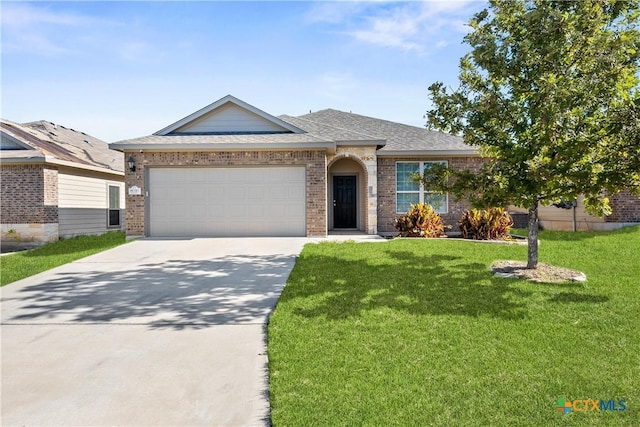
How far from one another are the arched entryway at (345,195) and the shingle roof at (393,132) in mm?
1506

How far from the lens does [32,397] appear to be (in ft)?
11.3

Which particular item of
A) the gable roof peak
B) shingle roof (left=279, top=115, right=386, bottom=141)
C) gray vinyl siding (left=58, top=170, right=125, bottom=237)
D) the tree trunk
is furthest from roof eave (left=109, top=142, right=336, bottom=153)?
the tree trunk

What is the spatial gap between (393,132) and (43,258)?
13642 mm

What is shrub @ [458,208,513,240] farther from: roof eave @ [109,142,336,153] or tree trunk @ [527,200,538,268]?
roof eave @ [109,142,336,153]

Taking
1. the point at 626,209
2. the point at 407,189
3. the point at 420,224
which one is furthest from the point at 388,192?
the point at 626,209

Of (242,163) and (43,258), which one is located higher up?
(242,163)

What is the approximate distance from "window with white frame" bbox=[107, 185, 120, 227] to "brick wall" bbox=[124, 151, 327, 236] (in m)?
5.75

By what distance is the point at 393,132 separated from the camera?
1775 cm

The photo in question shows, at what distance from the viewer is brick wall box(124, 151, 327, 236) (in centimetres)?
1352

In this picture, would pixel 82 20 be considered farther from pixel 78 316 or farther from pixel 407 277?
pixel 407 277

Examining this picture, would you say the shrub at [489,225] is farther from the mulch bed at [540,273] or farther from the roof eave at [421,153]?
the mulch bed at [540,273]

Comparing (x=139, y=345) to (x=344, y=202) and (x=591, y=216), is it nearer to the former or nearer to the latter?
(x=344, y=202)

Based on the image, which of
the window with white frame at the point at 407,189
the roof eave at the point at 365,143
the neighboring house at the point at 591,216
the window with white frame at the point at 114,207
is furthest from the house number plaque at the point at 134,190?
the neighboring house at the point at 591,216

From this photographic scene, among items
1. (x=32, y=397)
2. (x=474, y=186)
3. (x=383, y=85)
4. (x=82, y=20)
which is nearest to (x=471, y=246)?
(x=474, y=186)
